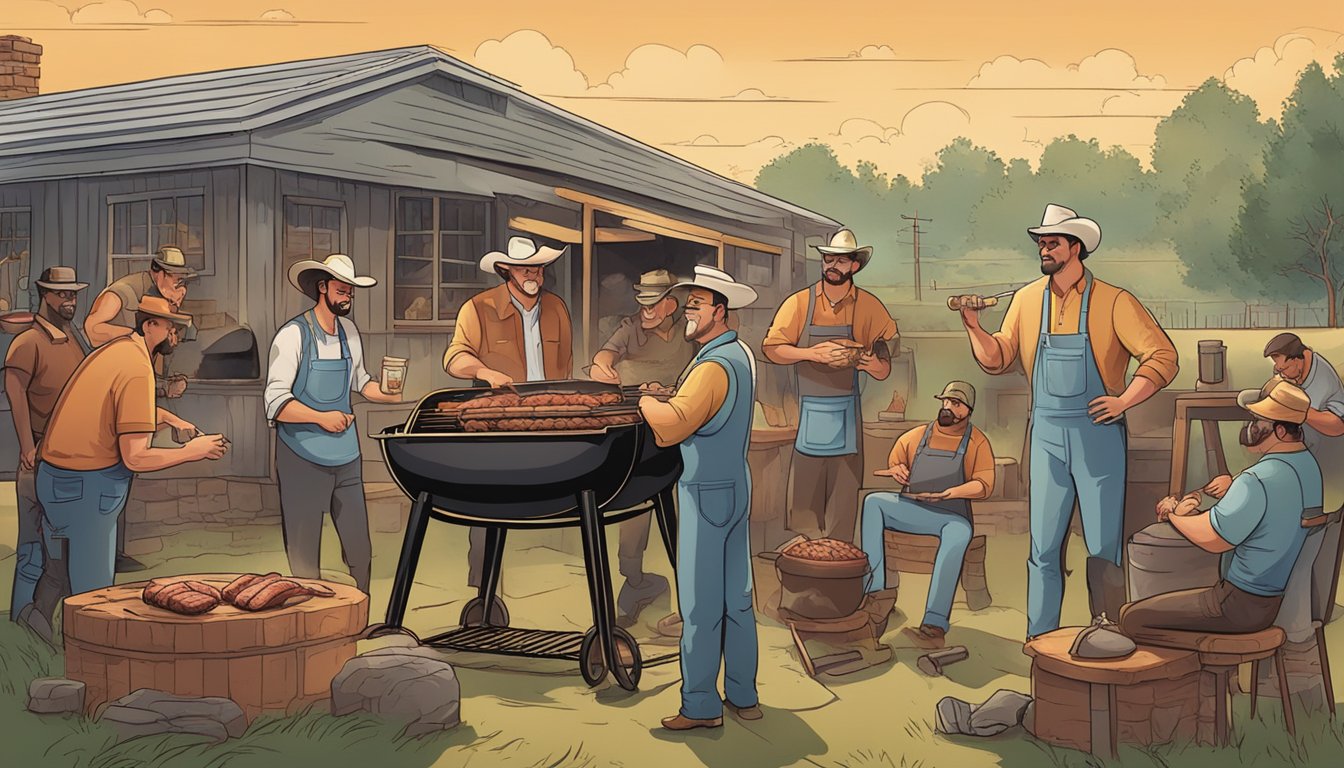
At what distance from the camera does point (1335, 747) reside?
5.30 meters

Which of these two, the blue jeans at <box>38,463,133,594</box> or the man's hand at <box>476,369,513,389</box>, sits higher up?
the man's hand at <box>476,369,513,389</box>

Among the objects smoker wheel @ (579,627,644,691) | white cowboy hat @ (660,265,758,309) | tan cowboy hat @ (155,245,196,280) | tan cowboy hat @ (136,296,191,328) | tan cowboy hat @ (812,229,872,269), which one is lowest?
smoker wheel @ (579,627,644,691)

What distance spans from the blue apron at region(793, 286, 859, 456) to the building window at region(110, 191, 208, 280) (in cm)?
324

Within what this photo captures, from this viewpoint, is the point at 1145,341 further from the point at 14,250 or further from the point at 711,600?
the point at 14,250

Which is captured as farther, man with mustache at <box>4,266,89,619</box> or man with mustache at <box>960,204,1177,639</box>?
man with mustache at <box>4,266,89,619</box>

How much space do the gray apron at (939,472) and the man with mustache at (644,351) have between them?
1376 mm

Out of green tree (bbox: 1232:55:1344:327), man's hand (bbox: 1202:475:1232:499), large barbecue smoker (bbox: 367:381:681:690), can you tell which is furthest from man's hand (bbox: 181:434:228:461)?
green tree (bbox: 1232:55:1344:327)

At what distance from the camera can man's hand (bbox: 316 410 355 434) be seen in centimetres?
575

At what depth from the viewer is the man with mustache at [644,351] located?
6.15 meters

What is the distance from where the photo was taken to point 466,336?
6.06 m

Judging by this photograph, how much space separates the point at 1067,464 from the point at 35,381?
499cm

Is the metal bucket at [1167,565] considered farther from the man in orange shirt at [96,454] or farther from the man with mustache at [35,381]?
the man with mustache at [35,381]

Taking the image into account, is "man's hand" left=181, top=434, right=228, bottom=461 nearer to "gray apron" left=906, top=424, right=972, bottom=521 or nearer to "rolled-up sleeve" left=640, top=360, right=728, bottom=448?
"rolled-up sleeve" left=640, top=360, right=728, bottom=448

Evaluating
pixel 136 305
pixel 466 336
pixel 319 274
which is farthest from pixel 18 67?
pixel 466 336
